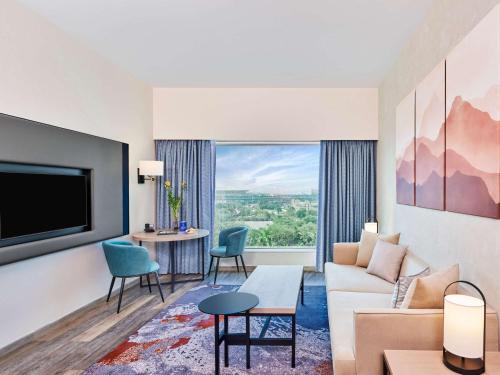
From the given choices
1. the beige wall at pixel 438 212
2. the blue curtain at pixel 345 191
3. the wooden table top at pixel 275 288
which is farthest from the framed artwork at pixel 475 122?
the blue curtain at pixel 345 191

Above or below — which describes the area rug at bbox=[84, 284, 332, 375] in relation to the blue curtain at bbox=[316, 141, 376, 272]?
below

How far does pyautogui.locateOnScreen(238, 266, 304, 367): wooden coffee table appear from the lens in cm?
229

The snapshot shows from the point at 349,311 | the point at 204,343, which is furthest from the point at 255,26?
the point at 204,343

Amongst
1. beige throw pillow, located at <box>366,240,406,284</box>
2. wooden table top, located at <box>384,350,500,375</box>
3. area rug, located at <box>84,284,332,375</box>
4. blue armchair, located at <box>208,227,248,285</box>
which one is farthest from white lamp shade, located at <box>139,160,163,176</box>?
wooden table top, located at <box>384,350,500,375</box>

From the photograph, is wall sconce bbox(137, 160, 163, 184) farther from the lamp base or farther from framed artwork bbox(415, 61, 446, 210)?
the lamp base

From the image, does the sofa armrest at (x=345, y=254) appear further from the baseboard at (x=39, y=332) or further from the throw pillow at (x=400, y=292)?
the baseboard at (x=39, y=332)

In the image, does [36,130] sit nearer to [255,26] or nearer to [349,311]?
[255,26]

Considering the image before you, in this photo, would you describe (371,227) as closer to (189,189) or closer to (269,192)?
(269,192)

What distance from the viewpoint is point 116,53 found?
360 cm

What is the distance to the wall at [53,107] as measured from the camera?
2.55 metres

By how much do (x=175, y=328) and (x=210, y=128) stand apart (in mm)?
2879

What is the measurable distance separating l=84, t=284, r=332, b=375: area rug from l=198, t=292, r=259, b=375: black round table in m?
0.15

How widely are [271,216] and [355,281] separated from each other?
2259 mm

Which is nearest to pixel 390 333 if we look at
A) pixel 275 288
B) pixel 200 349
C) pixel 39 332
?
pixel 275 288
